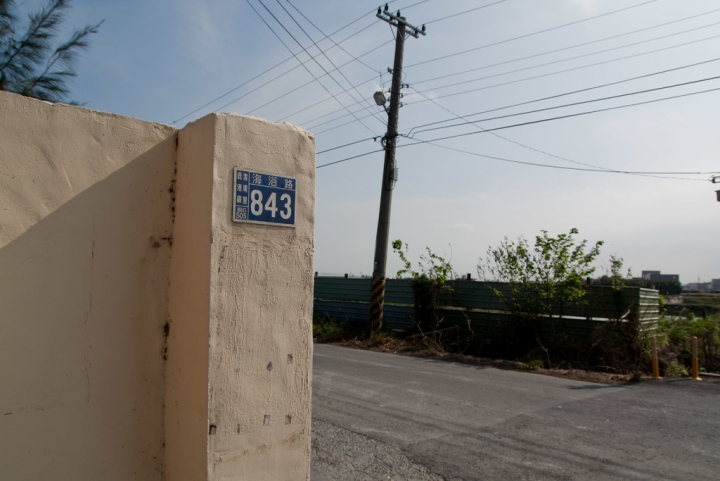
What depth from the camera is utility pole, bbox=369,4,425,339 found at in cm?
1723

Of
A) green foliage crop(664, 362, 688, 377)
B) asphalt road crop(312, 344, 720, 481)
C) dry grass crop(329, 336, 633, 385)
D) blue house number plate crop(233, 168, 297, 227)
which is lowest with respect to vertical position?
dry grass crop(329, 336, 633, 385)

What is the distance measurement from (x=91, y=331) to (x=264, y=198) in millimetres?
1336

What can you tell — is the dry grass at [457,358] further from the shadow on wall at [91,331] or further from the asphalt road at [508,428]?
the shadow on wall at [91,331]

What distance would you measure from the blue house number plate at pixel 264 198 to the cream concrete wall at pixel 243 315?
0.05 m

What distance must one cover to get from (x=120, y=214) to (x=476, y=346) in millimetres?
13116

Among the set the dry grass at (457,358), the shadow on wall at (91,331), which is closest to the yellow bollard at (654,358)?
the dry grass at (457,358)

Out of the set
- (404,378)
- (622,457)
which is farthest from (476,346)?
(622,457)

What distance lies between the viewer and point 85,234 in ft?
11.0

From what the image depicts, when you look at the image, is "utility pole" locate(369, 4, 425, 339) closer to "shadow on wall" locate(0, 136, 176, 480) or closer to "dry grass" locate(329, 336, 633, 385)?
"dry grass" locate(329, 336, 633, 385)

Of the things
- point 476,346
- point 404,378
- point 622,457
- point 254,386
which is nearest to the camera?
point 254,386

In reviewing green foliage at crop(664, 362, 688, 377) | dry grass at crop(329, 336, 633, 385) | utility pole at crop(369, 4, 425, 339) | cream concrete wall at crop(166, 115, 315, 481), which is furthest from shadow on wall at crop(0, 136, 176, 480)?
utility pole at crop(369, 4, 425, 339)

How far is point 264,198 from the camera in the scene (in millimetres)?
3582

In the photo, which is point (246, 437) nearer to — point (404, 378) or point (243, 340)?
point (243, 340)

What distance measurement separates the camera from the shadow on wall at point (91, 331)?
3086 mm
